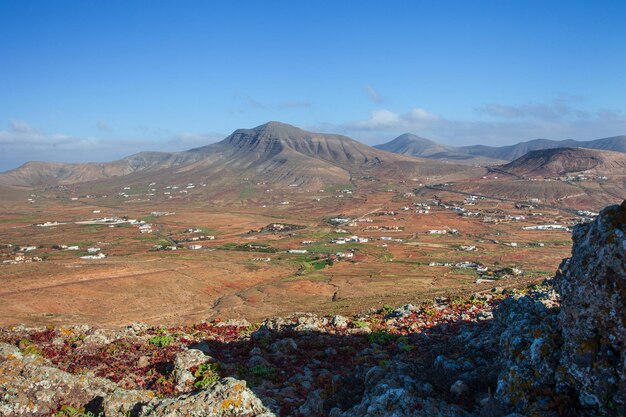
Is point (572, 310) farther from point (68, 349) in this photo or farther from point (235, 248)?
point (235, 248)

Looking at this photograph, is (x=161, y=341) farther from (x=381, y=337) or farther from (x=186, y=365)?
(x=381, y=337)

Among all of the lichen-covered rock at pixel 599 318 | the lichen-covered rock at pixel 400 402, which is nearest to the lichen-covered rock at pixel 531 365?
the lichen-covered rock at pixel 599 318

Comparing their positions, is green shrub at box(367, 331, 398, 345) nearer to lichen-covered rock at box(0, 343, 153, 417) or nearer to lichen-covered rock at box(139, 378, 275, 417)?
lichen-covered rock at box(139, 378, 275, 417)

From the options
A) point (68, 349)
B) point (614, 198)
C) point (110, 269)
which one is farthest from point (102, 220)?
point (614, 198)

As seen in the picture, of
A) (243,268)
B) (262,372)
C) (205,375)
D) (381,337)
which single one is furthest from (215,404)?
(243,268)

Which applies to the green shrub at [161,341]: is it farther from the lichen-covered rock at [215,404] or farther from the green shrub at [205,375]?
the lichen-covered rock at [215,404]
